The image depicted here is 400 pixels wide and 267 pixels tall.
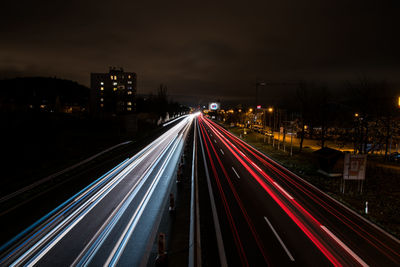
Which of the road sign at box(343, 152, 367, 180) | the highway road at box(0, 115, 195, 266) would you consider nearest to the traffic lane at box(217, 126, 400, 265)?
the road sign at box(343, 152, 367, 180)

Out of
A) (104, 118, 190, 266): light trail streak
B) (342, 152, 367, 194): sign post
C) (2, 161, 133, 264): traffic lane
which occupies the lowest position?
(2, 161, 133, 264): traffic lane

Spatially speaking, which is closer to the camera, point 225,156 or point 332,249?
point 332,249

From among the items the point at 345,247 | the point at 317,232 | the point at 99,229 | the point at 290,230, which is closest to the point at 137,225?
the point at 99,229

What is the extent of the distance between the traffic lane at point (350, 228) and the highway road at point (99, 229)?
28.4ft

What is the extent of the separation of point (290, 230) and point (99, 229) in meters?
8.83

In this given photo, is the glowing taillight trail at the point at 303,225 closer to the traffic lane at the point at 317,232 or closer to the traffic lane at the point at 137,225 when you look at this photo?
the traffic lane at the point at 317,232

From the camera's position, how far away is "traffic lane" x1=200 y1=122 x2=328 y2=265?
791 cm

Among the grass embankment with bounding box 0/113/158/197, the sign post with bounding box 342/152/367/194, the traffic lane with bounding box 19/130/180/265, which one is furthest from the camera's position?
the grass embankment with bounding box 0/113/158/197

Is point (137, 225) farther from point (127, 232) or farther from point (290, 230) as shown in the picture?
point (290, 230)

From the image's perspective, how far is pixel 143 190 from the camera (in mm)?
13961

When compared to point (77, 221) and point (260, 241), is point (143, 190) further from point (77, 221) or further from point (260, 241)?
point (260, 241)

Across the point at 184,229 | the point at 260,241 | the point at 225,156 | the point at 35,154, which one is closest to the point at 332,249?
the point at 260,241

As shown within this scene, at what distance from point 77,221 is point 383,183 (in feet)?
74.0

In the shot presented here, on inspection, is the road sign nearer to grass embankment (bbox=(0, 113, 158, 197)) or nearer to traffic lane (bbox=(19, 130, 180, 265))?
traffic lane (bbox=(19, 130, 180, 265))
